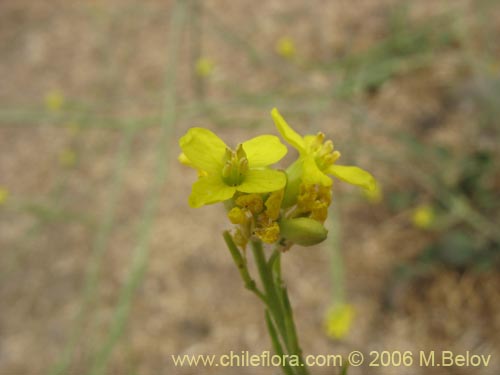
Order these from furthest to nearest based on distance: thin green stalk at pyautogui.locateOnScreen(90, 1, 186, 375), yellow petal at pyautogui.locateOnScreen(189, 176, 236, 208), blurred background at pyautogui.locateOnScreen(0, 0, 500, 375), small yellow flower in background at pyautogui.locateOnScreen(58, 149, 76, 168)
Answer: small yellow flower in background at pyautogui.locateOnScreen(58, 149, 76, 168) → blurred background at pyautogui.locateOnScreen(0, 0, 500, 375) → thin green stalk at pyautogui.locateOnScreen(90, 1, 186, 375) → yellow petal at pyautogui.locateOnScreen(189, 176, 236, 208)

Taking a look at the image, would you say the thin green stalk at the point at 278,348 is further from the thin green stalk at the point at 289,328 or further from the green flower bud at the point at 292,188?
the green flower bud at the point at 292,188

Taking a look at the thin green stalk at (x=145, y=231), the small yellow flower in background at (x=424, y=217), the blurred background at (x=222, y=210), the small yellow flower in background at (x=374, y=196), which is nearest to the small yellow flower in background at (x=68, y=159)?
the blurred background at (x=222, y=210)

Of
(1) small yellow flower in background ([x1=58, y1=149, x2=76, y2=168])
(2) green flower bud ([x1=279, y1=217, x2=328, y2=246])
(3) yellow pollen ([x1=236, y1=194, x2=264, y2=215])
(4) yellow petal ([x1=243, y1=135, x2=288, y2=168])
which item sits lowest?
(2) green flower bud ([x1=279, y1=217, x2=328, y2=246])

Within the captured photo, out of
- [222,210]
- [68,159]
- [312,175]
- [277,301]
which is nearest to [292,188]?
[312,175]

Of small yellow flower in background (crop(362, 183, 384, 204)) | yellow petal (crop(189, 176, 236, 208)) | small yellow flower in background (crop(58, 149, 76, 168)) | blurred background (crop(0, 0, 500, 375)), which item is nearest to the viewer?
yellow petal (crop(189, 176, 236, 208))

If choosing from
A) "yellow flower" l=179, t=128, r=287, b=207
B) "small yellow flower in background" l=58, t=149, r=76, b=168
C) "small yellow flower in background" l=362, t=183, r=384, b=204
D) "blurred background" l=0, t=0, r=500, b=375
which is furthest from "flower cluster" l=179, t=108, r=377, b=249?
"small yellow flower in background" l=58, t=149, r=76, b=168

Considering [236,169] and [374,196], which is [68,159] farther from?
[236,169]

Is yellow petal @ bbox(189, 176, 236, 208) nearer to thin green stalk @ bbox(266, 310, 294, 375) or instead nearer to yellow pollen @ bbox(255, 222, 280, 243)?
yellow pollen @ bbox(255, 222, 280, 243)

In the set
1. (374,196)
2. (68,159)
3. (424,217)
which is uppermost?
(68,159)
